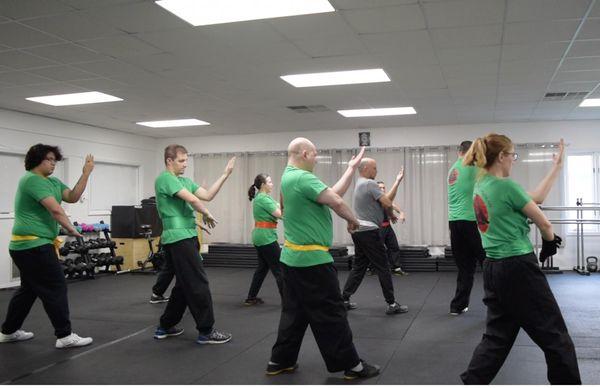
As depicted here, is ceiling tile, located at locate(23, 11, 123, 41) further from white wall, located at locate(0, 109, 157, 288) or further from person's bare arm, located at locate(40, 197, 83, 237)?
white wall, located at locate(0, 109, 157, 288)

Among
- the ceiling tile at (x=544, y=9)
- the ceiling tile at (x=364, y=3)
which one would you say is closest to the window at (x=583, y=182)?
the ceiling tile at (x=544, y=9)

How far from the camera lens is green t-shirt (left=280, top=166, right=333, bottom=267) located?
286 centimetres

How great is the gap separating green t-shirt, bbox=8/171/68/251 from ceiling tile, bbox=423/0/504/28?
10.1 ft

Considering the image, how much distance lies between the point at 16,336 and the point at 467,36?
4478mm

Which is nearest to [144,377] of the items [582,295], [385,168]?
[582,295]

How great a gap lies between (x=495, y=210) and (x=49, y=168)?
3199mm

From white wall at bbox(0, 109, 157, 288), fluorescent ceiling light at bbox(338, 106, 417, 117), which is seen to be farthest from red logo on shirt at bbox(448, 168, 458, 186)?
white wall at bbox(0, 109, 157, 288)

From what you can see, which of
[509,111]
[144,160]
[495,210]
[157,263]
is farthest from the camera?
[144,160]

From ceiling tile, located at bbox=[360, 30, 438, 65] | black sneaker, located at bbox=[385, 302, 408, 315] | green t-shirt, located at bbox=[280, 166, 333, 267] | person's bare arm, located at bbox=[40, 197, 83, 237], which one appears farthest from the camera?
black sneaker, located at bbox=[385, 302, 408, 315]

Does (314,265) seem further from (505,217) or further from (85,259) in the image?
(85,259)

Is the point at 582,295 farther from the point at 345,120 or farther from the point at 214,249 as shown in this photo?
the point at 214,249

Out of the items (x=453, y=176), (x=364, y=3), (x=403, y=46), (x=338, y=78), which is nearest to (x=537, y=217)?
(x=364, y=3)

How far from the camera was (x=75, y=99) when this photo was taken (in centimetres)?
684

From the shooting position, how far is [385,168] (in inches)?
370
